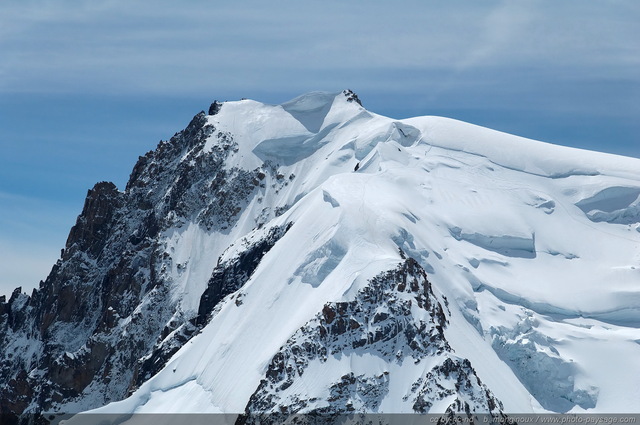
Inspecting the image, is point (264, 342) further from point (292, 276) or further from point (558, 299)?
point (558, 299)

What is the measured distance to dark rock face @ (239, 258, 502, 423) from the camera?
509 feet

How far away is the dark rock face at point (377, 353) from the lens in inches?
6112

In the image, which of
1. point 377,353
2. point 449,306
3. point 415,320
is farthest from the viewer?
point 449,306

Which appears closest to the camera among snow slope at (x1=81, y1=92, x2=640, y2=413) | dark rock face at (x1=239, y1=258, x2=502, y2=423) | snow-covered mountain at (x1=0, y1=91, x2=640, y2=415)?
dark rock face at (x1=239, y1=258, x2=502, y2=423)

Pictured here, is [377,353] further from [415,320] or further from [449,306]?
[449,306]

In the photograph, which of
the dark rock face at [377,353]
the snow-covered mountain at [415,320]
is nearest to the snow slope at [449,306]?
the snow-covered mountain at [415,320]

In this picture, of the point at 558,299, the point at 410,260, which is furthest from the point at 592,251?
the point at 410,260

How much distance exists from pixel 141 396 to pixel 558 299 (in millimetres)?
65656

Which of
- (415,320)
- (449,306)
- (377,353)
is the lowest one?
(377,353)

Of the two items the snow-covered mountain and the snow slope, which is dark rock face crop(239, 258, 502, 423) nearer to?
the snow-covered mountain

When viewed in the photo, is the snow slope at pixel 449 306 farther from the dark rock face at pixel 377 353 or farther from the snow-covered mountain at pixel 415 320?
the dark rock face at pixel 377 353

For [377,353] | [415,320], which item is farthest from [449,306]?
[377,353]

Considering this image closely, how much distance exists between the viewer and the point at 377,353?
162 meters

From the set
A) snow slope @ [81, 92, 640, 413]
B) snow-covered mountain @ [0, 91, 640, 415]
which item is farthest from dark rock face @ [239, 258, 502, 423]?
snow slope @ [81, 92, 640, 413]
